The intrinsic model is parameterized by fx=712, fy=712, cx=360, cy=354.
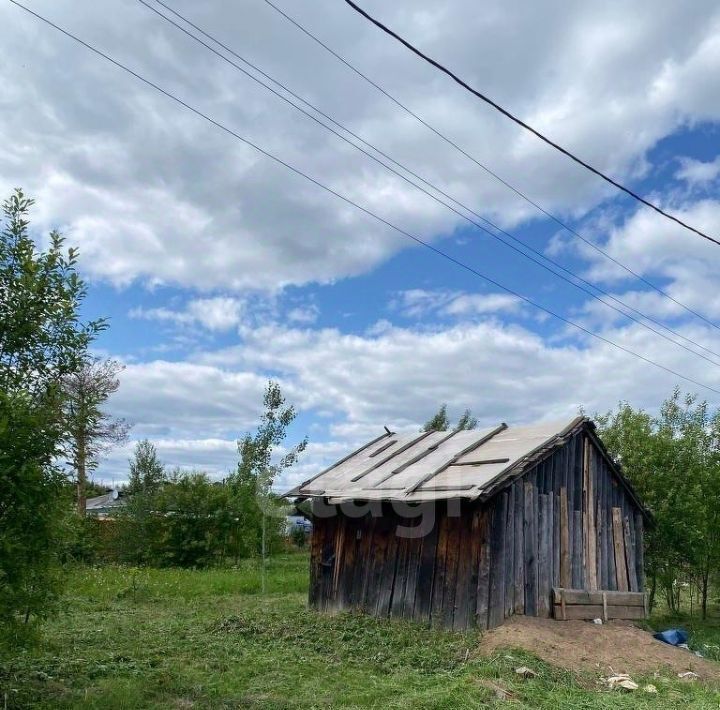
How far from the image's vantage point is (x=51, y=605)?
7996mm

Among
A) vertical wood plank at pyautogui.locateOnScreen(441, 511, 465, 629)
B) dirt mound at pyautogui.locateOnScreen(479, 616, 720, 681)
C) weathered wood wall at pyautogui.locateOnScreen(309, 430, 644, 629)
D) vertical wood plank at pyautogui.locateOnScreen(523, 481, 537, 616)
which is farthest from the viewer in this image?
vertical wood plank at pyautogui.locateOnScreen(523, 481, 537, 616)

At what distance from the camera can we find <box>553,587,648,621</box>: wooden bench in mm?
14000

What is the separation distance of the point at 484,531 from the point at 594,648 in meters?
2.66

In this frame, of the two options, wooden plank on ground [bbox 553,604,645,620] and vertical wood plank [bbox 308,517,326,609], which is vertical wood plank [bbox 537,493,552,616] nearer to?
wooden plank on ground [bbox 553,604,645,620]

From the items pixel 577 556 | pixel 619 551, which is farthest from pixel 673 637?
pixel 577 556

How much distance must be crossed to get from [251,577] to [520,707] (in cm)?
1671

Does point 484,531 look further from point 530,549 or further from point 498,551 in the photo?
point 530,549

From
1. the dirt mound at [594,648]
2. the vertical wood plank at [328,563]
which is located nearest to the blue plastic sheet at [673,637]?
the dirt mound at [594,648]

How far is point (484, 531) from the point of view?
1308 cm

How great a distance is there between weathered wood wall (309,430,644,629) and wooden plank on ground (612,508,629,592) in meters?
0.02

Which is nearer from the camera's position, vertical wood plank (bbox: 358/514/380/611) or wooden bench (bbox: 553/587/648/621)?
wooden bench (bbox: 553/587/648/621)

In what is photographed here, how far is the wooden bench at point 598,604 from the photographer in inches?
551

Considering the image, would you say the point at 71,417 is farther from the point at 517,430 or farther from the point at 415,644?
the point at 517,430

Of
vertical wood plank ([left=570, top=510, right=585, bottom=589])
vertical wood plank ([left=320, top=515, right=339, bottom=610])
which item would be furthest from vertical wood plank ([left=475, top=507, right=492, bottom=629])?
vertical wood plank ([left=320, top=515, right=339, bottom=610])
